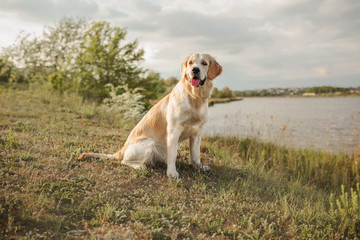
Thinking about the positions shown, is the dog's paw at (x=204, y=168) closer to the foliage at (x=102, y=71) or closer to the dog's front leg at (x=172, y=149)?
the dog's front leg at (x=172, y=149)

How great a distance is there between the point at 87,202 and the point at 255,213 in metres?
2.00

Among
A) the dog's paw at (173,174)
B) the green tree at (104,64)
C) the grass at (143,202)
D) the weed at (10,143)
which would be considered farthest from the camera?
the green tree at (104,64)

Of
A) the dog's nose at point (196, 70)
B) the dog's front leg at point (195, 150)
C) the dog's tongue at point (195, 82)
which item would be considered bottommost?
the dog's front leg at point (195, 150)

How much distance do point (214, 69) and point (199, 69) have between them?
0.31 m

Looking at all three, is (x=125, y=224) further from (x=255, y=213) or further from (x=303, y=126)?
(x=303, y=126)

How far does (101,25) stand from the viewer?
1127cm

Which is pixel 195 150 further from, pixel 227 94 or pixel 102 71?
pixel 227 94

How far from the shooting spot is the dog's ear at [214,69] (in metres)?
3.52

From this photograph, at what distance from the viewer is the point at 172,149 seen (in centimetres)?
357

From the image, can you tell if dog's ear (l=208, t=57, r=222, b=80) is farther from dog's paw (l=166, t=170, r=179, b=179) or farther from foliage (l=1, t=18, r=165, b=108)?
foliage (l=1, t=18, r=165, b=108)

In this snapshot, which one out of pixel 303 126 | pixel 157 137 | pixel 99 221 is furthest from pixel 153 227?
pixel 303 126

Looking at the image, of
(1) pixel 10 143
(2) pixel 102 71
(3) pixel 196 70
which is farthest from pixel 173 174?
(2) pixel 102 71

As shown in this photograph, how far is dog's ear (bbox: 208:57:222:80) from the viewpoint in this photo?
11.6 ft

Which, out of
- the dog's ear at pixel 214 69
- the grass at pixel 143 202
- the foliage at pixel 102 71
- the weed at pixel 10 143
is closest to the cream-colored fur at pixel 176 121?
the dog's ear at pixel 214 69
